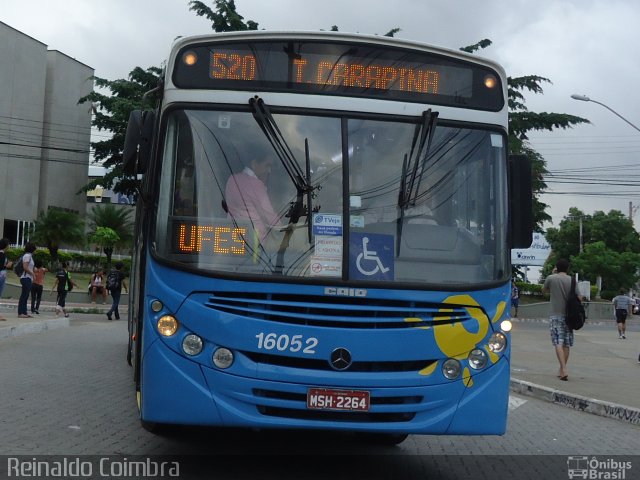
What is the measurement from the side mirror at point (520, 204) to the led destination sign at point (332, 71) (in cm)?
51

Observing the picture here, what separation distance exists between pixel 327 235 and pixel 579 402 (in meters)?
6.88

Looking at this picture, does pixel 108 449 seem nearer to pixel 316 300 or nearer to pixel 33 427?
pixel 33 427

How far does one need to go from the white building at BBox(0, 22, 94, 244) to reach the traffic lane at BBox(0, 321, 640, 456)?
151ft

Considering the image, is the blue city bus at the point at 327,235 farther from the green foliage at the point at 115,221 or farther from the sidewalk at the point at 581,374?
the green foliage at the point at 115,221

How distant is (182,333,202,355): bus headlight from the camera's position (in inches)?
223

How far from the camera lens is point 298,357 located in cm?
562

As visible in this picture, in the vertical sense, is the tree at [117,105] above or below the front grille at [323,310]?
above

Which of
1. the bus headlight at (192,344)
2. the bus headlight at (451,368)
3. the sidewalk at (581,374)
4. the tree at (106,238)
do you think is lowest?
the sidewalk at (581,374)

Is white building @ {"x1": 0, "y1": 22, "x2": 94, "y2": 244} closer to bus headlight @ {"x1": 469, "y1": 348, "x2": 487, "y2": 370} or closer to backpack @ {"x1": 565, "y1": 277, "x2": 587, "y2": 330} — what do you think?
backpack @ {"x1": 565, "y1": 277, "x2": 587, "y2": 330}

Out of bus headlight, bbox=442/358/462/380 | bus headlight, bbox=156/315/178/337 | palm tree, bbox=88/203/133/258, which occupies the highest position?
palm tree, bbox=88/203/133/258

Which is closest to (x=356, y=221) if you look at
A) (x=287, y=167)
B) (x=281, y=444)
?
(x=287, y=167)


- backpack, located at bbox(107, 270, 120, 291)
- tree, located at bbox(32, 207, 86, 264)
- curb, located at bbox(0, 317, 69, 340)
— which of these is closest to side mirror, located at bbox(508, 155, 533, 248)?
curb, located at bbox(0, 317, 69, 340)

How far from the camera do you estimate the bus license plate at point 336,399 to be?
18.3ft

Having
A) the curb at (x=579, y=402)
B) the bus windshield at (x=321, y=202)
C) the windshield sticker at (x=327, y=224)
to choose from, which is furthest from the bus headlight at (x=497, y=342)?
the curb at (x=579, y=402)
